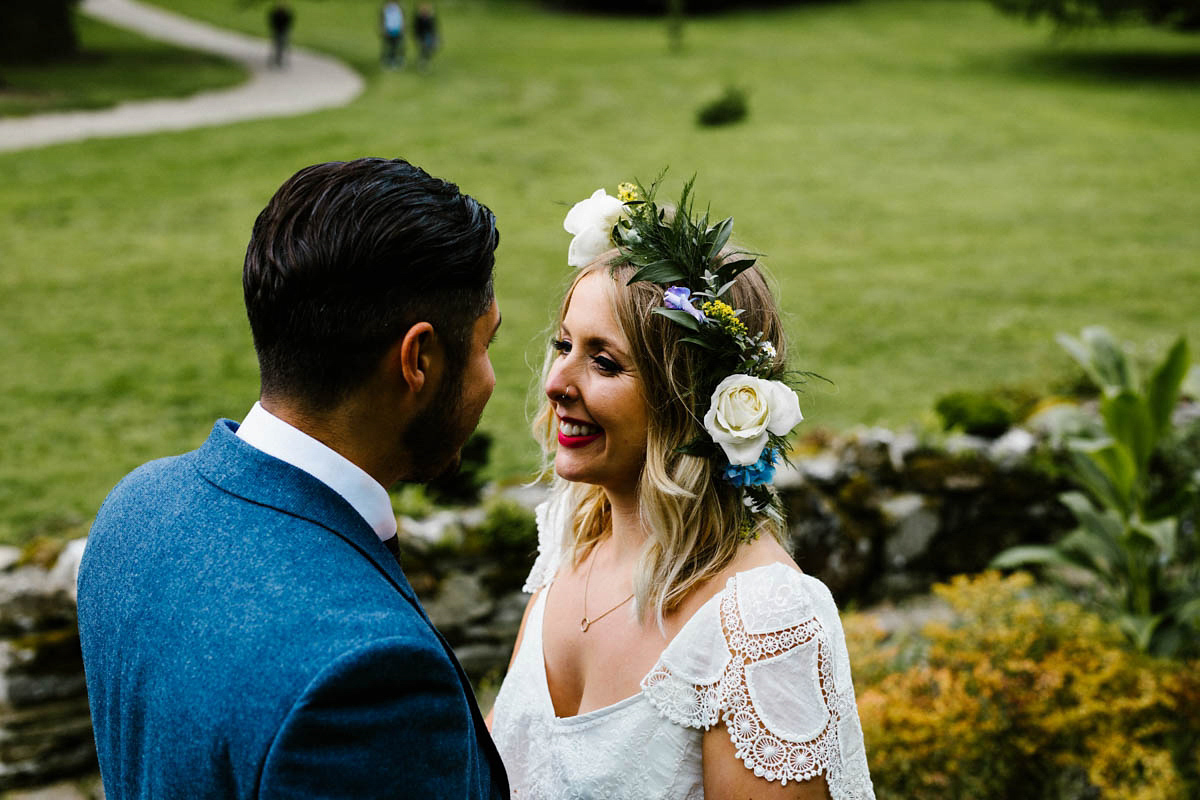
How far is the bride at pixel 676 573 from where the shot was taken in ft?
8.24

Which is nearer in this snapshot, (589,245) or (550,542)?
(589,245)

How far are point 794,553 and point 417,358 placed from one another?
14.1 feet

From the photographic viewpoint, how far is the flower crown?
2.68m

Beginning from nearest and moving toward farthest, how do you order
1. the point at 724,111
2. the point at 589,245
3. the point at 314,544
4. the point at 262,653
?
1. the point at 262,653
2. the point at 314,544
3. the point at 589,245
4. the point at 724,111

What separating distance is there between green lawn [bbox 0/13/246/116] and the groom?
20.6 metres

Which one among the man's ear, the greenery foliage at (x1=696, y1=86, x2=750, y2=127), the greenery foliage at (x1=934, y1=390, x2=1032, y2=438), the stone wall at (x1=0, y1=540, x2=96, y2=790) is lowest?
the stone wall at (x1=0, y1=540, x2=96, y2=790)

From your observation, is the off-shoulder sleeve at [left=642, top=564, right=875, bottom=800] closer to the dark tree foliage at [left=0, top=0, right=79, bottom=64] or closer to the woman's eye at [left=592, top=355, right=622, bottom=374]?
the woman's eye at [left=592, top=355, right=622, bottom=374]

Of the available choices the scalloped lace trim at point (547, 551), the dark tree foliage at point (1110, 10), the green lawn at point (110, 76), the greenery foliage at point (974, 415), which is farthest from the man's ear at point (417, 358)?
the dark tree foliage at point (1110, 10)

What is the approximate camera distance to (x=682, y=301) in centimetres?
269

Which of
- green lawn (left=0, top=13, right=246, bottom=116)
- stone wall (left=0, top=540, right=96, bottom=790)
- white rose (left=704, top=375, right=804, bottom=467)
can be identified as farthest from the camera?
green lawn (left=0, top=13, right=246, bottom=116)

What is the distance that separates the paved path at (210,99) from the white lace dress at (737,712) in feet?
58.6

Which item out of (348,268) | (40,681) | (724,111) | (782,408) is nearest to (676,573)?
(782,408)

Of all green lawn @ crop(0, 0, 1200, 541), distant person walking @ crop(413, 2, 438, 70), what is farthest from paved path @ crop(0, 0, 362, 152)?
distant person walking @ crop(413, 2, 438, 70)

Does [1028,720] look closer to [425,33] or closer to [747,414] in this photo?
[747,414]
